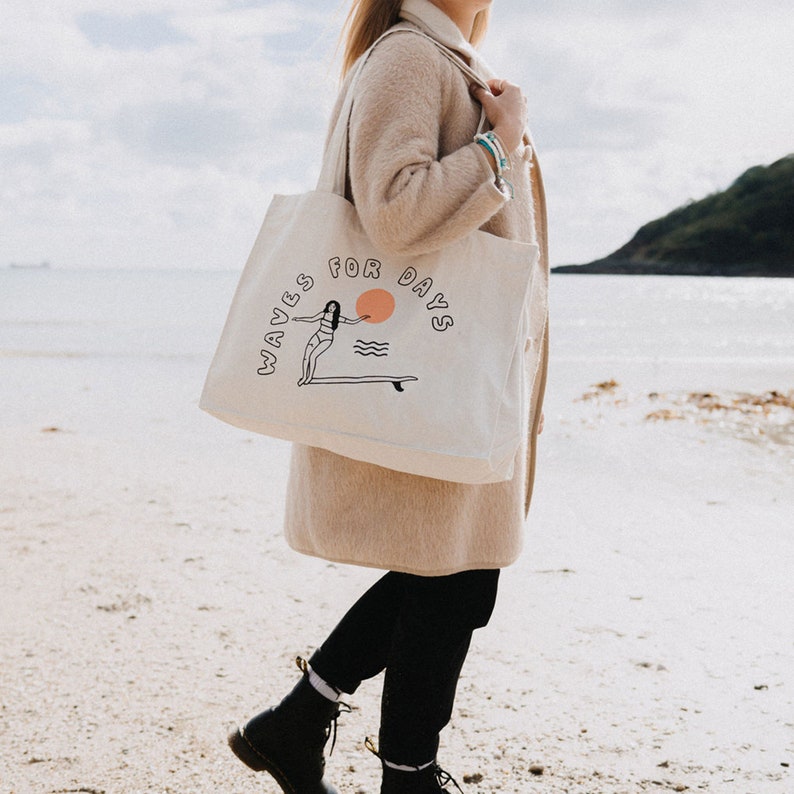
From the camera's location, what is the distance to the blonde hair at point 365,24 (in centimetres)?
172

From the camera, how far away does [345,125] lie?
1.54 meters

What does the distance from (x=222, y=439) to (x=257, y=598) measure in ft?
9.54

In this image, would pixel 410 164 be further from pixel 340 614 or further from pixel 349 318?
pixel 340 614

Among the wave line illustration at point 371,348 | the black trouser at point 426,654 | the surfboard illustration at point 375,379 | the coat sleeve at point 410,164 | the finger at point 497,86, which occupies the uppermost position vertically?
the finger at point 497,86

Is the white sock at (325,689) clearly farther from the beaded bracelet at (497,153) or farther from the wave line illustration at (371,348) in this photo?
the beaded bracelet at (497,153)

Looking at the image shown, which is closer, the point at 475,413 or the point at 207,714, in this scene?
the point at 475,413

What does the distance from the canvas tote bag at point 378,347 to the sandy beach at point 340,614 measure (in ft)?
3.39

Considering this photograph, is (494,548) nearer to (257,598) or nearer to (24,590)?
(257,598)

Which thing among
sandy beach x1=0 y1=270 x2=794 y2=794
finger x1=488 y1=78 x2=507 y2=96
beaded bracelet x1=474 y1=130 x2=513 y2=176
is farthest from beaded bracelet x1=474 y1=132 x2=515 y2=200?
sandy beach x1=0 y1=270 x2=794 y2=794

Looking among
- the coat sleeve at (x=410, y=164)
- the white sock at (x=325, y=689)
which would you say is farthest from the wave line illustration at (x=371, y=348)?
the white sock at (x=325, y=689)

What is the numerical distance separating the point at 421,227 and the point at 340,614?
187 cm

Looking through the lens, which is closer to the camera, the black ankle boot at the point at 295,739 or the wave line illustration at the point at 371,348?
the wave line illustration at the point at 371,348

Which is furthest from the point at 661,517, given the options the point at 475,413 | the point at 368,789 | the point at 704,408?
the point at 704,408

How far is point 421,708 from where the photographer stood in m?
1.69
